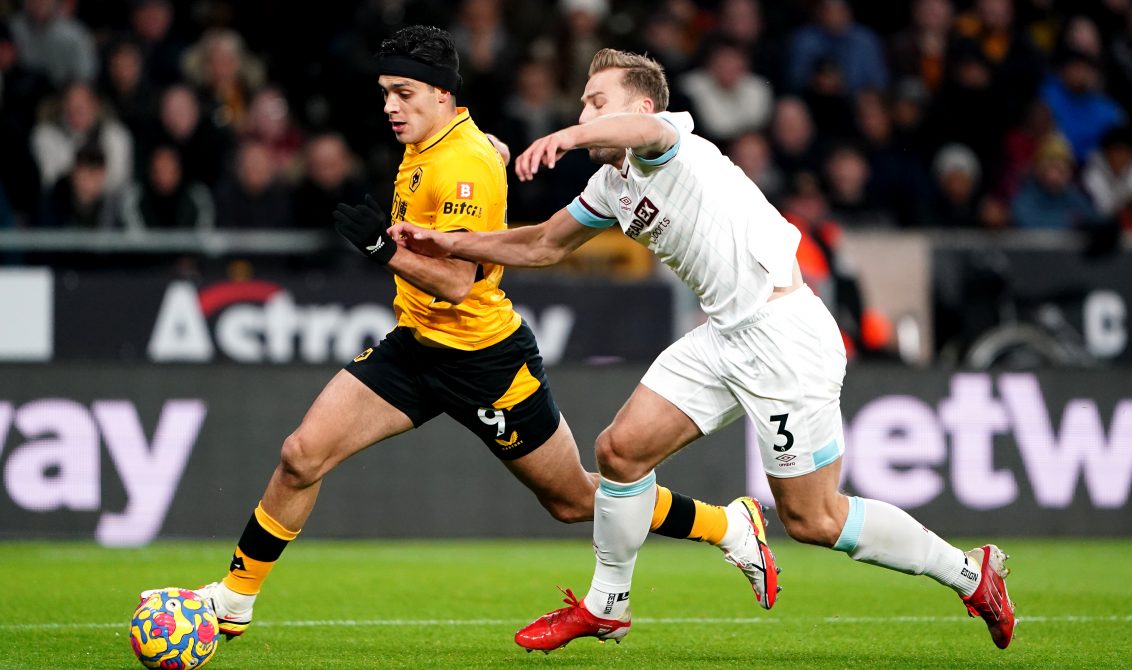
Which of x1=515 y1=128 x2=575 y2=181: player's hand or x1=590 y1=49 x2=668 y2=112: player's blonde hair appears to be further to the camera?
x1=590 y1=49 x2=668 y2=112: player's blonde hair

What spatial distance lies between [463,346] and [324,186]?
22.4ft

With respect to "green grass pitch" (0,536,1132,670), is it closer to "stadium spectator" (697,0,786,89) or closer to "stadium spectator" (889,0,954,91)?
"stadium spectator" (697,0,786,89)

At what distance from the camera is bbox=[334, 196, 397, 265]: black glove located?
6441 mm

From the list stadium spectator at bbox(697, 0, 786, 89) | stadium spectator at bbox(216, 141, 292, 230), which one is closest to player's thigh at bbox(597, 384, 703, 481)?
stadium spectator at bbox(216, 141, 292, 230)

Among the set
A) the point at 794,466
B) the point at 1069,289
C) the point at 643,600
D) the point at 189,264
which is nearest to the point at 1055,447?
the point at 1069,289

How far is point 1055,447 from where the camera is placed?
11664 mm

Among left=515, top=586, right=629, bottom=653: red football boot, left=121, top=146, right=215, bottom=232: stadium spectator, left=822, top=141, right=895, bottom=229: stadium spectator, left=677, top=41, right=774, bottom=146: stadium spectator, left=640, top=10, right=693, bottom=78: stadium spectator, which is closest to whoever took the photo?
left=515, top=586, right=629, bottom=653: red football boot

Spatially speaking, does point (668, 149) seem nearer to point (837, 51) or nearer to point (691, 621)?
point (691, 621)

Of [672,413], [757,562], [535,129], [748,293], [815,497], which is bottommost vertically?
[535,129]

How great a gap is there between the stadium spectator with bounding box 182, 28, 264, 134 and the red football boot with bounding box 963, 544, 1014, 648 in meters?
8.94

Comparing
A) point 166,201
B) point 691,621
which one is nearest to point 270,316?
point 166,201

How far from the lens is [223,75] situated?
1424cm

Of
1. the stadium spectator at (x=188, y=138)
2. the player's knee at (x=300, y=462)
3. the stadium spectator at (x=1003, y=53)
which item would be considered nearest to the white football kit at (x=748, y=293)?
the player's knee at (x=300, y=462)

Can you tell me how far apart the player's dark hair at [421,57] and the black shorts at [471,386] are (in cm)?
107
